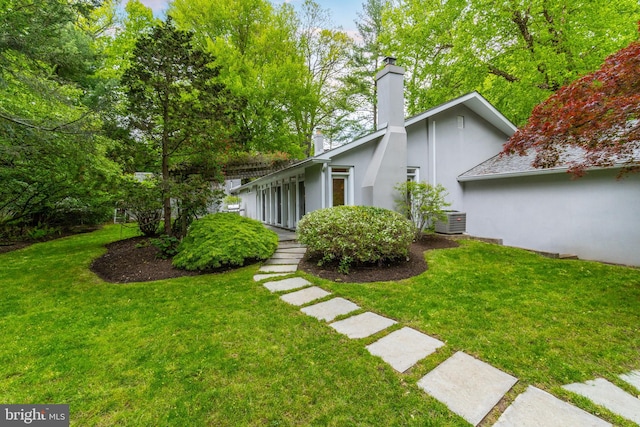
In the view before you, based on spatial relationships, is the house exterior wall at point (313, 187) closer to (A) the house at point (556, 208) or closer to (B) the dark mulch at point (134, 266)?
(B) the dark mulch at point (134, 266)

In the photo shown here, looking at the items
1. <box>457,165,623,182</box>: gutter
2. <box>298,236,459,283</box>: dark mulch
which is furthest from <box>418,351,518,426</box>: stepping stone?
<box>457,165,623,182</box>: gutter

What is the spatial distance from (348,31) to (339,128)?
5.99 metres

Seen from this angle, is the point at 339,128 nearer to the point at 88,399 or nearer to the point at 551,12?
the point at 551,12

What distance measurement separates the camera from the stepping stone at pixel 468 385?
1.98m

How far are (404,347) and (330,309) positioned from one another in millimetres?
1214

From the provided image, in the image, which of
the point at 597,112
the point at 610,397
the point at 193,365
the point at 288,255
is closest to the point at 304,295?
the point at 193,365

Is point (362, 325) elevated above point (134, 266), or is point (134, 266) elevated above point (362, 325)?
point (134, 266)

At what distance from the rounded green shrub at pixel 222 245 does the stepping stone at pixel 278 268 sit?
0.31 metres

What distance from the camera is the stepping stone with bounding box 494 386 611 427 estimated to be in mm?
1833

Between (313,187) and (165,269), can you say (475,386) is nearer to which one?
(165,269)

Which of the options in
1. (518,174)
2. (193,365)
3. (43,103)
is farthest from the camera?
(518,174)

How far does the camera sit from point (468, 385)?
221cm

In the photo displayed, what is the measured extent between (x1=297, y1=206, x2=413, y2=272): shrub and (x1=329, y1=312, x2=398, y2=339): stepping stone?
180cm

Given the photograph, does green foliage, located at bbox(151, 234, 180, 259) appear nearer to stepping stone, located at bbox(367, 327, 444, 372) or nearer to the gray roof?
stepping stone, located at bbox(367, 327, 444, 372)
